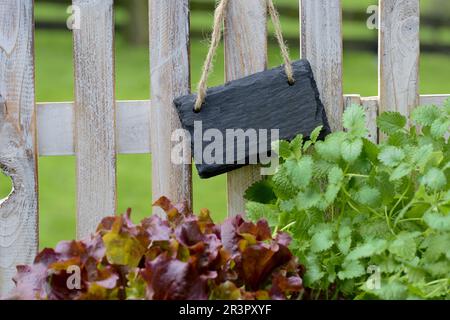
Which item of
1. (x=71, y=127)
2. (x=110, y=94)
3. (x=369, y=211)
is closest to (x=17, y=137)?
(x=71, y=127)

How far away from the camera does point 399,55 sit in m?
2.79

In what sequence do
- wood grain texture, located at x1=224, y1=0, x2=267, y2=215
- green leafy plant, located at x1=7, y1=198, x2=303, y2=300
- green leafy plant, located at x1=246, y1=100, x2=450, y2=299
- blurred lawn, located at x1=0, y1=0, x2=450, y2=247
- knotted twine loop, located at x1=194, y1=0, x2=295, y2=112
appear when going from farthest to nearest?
blurred lawn, located at x1=0, y1=0, x2=450, y2=247
wood grain texture, located at x1=224, y1=0, x2=267, y2=215
knotted twine loop, located at x1=194, y1=0, x2=295, y2=112
green leafy plant, located at x1=246, y1=100, x2=450, y2=299
green leafy plant, located at x1=7, y1=198, x2=303, y2=300

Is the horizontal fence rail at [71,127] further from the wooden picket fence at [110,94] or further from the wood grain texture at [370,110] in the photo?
the wood grain texture at [370,110]

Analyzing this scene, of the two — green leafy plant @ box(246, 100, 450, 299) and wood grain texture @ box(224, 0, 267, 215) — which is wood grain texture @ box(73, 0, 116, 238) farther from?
green leafy plant @ box(246, 100, 450, 299)

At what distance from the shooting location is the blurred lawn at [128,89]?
19.5 feet

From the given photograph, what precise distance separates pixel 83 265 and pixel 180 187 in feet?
2.51

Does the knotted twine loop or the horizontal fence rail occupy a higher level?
the knotted twine loop

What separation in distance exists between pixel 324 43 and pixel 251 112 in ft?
1.07

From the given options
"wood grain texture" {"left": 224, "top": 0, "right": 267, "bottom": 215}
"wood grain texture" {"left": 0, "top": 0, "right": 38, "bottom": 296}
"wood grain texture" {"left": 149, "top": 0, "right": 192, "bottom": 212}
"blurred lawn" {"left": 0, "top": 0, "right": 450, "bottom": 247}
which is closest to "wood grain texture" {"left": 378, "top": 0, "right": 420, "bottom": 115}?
"wood grain texture" {"left": 224, "top": 0, "right": 267, "bottom": 215}

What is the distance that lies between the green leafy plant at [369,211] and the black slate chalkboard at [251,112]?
0.18m

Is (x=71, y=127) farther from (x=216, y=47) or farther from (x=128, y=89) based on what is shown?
(x=128, y=89)

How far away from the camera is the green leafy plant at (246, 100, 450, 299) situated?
7.08ft

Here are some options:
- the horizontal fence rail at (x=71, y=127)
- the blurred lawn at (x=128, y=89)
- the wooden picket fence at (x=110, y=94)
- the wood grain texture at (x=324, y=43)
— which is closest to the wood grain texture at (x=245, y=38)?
the wooden picket fence at (x=110, y=94)
